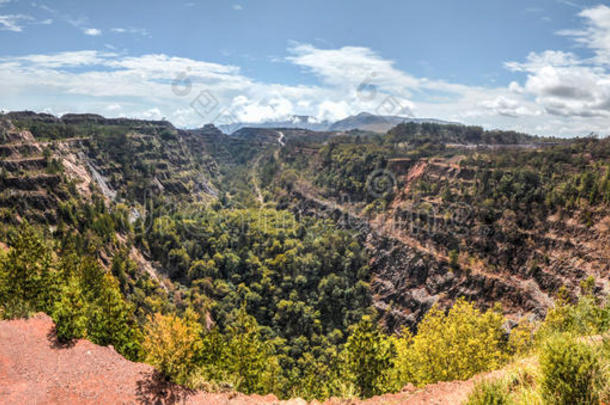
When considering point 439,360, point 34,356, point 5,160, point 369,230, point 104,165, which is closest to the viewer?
point 34,356

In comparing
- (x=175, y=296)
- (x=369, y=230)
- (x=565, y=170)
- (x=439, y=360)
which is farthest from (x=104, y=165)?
(x=565, y=170)

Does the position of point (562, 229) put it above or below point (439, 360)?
above

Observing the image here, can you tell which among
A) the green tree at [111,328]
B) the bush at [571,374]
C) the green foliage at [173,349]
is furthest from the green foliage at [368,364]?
the green tree at [111,328]

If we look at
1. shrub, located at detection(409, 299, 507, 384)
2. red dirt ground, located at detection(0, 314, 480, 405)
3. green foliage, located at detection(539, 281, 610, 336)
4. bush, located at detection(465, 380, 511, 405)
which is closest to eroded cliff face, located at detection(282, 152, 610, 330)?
green foliage, located at detection(539, 281, 610, 336)

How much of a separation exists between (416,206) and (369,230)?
1811cm

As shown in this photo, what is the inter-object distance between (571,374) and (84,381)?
32.0 meters

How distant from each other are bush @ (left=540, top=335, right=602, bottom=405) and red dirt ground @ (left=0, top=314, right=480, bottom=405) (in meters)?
8.44

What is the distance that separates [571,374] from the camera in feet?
43.5

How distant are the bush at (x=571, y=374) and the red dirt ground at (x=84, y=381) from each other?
27.7ft

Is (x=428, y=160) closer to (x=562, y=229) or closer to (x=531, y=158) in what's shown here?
(x=531, y=158)

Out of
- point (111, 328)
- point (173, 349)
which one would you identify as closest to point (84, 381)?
point (173, 349)

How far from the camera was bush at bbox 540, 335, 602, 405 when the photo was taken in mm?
13102

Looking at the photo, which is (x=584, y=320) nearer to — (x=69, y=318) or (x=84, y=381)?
(x=84, y=381)

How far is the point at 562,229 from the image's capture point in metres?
62.4
